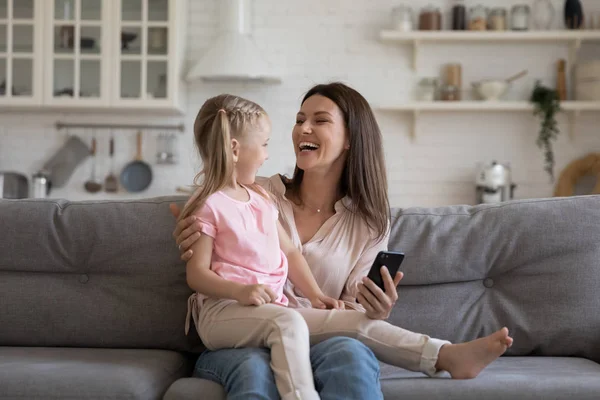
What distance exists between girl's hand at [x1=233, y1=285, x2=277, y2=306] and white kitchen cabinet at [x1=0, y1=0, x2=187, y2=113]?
314 cm

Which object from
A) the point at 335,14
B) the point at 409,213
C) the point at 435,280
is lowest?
the point at 435,280

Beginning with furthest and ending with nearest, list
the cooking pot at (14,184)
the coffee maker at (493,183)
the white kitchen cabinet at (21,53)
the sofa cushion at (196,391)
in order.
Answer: the cooking pot at (14,184), the white kitchen cabinet at (21,53), the coffee maker at (493,183), the sofa cushion at (196,391)

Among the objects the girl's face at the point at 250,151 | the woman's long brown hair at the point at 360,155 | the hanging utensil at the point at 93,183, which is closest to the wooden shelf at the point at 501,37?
the hanging utensil at the point at 93,183

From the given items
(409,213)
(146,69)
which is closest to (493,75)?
(146,69)

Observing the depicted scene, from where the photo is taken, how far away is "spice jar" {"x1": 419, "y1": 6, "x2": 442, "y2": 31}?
5.04 m

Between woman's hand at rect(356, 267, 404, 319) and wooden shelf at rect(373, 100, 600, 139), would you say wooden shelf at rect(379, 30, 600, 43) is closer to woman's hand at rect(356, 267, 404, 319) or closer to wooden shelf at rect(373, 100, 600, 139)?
wooden shelf at rect(373, 100, 600, 139)

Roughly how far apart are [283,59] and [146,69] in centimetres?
90

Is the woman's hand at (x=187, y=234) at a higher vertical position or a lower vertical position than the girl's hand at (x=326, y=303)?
higher

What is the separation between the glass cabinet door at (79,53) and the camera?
495 centimetres

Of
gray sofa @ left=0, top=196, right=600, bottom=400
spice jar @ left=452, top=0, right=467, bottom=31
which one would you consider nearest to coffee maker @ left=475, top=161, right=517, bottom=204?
spice jar @ left=452, top=0, right=467, bottom=31

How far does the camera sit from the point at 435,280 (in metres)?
2.37

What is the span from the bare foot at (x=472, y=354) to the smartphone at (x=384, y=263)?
23 centimetres

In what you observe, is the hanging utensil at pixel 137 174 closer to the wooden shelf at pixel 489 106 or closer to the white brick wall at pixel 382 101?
the white brick wall at pixel 382 101

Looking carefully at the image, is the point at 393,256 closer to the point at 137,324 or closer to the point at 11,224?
the point at 137,324
